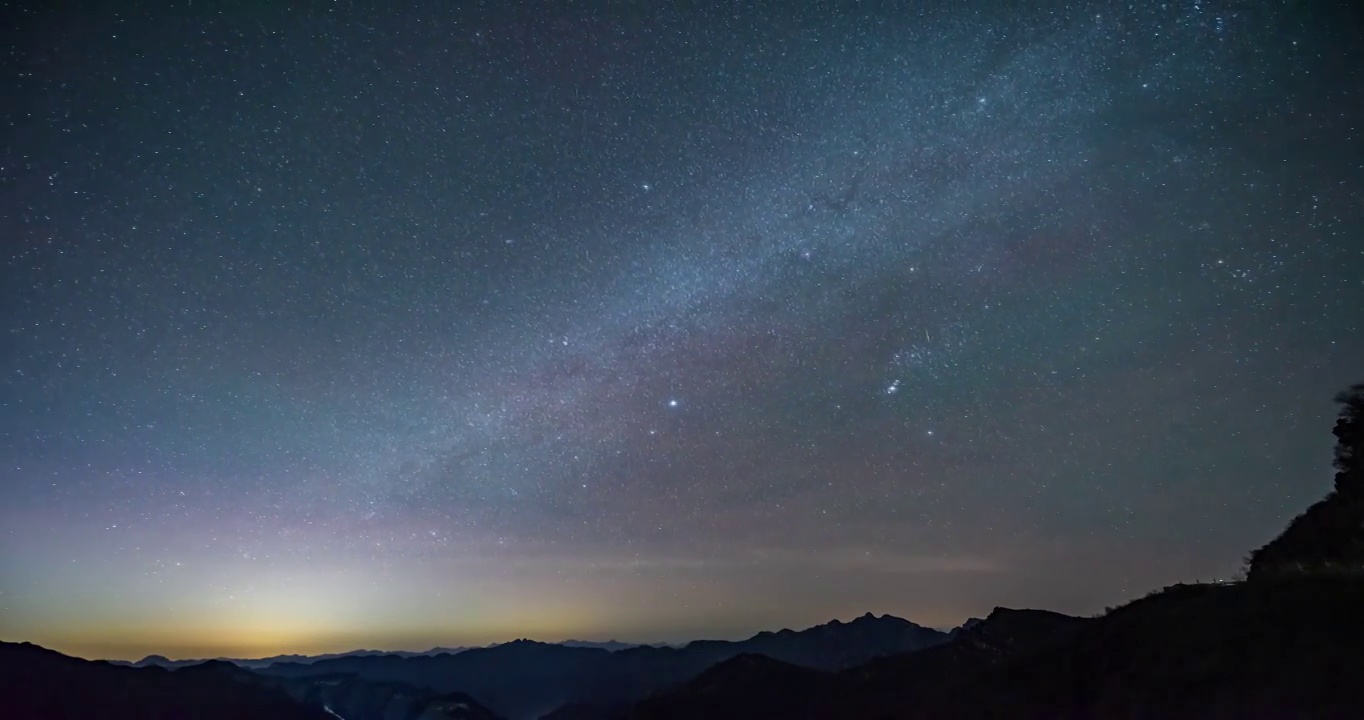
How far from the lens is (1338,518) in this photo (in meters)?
28.7

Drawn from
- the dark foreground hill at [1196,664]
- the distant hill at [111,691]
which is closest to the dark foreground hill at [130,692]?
the distant hill at [111,691]

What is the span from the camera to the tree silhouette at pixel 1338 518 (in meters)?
27.2

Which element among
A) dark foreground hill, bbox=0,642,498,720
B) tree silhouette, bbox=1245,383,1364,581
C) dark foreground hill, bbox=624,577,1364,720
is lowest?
dark foreground hill, bbox=0,642,498,720

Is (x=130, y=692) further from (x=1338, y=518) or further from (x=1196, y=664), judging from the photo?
(x=1338, y=518)

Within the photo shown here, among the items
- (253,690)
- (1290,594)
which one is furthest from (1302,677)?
(253,690)

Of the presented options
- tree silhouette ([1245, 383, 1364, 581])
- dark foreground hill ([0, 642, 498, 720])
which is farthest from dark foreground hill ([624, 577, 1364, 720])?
dark foreground hill ([0, 642, 498, 720])

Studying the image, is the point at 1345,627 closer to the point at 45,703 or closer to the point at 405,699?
the point at 45,703

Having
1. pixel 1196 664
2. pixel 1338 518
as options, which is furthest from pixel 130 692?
pixel 1338 518

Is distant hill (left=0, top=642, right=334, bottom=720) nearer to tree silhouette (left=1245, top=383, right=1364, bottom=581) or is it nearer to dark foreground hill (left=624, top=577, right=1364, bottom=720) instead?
dark foreground hill (left=624, top=577, right=1364, bottom=720)

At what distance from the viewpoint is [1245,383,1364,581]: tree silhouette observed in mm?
27156

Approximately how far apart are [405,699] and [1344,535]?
A: 194 m

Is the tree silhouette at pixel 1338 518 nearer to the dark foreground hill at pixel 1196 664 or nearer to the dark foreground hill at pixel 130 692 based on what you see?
the dark foreground hill at pixel 1196 664

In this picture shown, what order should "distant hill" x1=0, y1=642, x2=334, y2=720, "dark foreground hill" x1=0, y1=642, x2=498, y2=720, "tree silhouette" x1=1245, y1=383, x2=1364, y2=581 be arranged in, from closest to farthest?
"tree silhouette" x1=1245, y1=383, x2=1364, y2=581 → "distant hill" x1=0, y1=642, x2=334, y2=720 → "dark foreground hill" x1=0, y1=642, x2=498, y2=720

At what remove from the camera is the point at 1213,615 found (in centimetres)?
1856
